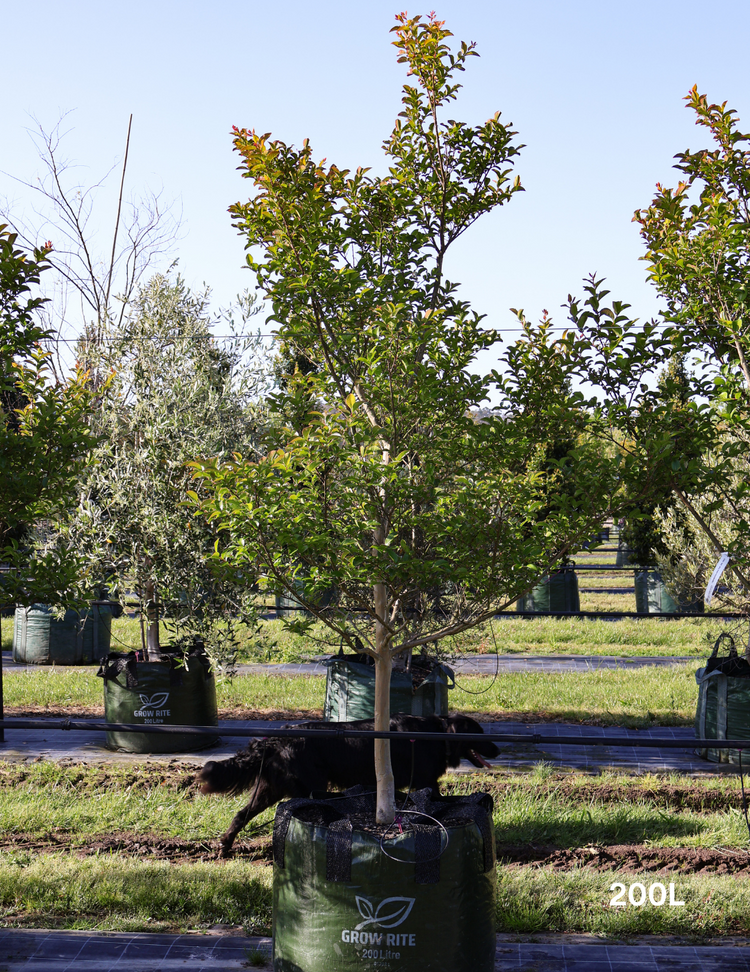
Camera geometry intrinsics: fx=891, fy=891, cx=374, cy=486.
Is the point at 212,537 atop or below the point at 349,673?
atop

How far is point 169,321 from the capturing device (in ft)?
28.6

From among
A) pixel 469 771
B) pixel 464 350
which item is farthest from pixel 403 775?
pixel 464 350

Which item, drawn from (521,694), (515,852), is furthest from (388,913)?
(521,694)

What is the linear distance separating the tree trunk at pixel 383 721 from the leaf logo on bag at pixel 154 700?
4291 millimetres

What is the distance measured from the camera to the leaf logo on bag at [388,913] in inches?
132

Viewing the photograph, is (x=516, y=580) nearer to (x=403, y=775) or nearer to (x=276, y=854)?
(x=276, y=854)

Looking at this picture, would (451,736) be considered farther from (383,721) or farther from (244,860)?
(244,860)

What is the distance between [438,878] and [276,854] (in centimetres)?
69

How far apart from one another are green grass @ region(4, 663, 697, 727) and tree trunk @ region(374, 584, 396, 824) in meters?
4.70

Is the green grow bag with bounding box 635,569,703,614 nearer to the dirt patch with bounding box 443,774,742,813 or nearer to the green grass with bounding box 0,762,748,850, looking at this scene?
the green grass with bounding box 0,762,748,850

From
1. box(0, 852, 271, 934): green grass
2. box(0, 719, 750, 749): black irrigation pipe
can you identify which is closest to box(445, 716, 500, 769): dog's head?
box(0, 852, 271, 934): green grass

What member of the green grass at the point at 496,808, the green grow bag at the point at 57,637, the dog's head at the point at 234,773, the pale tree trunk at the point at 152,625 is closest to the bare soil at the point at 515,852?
the green grass at the point at 496,808

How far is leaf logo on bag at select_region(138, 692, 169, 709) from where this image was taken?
8.05 m

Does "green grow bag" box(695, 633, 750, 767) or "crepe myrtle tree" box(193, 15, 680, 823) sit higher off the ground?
"crepe myrtle tree" box(193, 15, 680, 823)
